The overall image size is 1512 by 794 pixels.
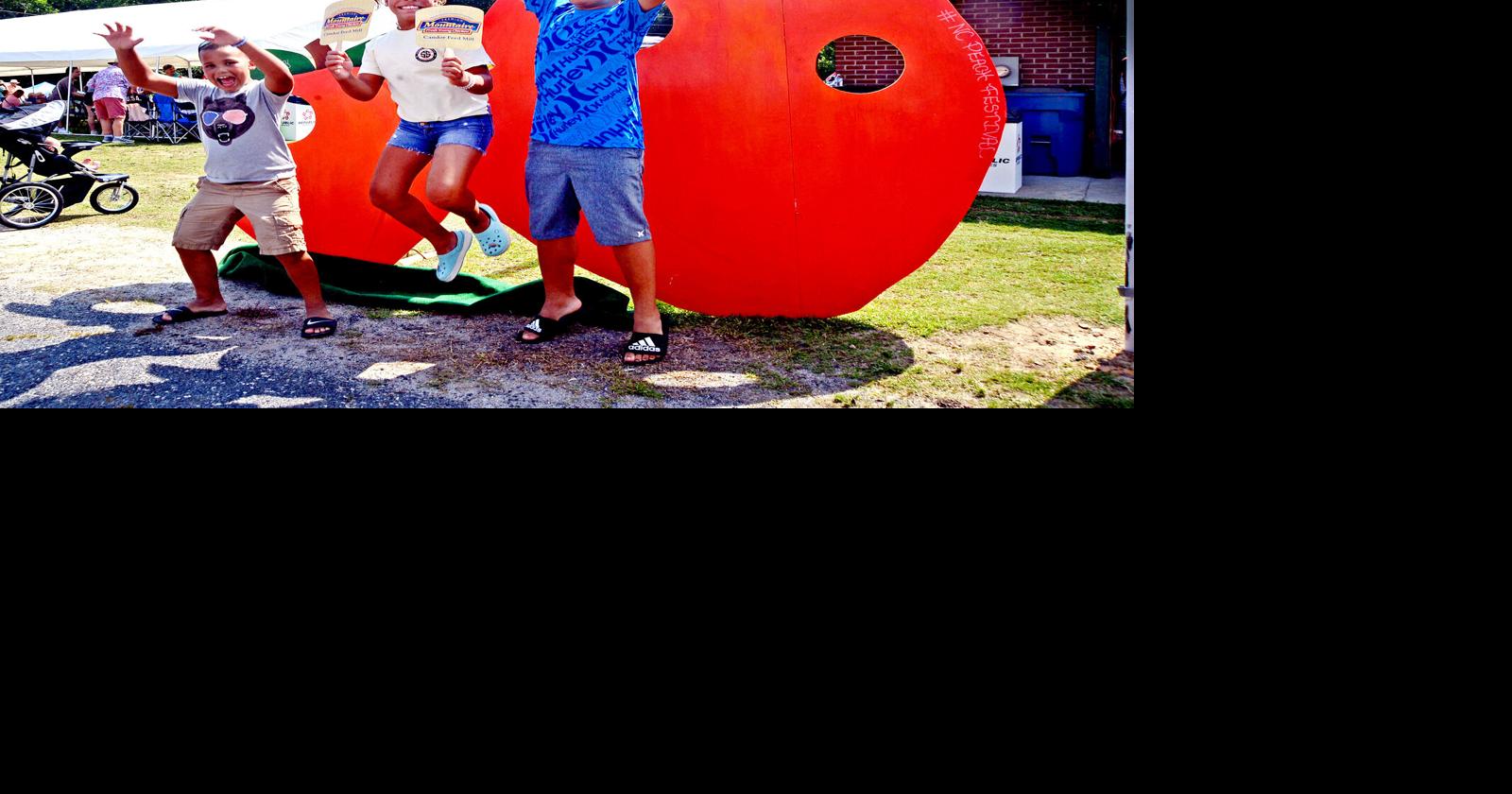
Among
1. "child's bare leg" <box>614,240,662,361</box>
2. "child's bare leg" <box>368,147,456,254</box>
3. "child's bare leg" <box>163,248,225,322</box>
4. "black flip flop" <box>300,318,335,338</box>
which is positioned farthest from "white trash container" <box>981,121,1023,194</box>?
"child's bare leg" <box>163,248,225,322</box>

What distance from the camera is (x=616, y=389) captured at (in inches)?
122

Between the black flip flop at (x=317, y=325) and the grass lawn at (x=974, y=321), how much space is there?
529 mm

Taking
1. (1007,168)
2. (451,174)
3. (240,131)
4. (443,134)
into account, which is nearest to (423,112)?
(443,134)

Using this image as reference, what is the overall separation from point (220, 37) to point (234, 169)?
381 mm

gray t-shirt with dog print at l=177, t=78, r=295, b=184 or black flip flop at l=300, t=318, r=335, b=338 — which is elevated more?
gray t-shirt with dog print at l=177, t=78, r=295, b=184

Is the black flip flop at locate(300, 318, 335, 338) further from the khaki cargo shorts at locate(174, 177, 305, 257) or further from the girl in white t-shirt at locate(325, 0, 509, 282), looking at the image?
the girl in white t-shirt at locate(325, 0, 509, 282)

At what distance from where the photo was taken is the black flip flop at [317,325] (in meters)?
3.30

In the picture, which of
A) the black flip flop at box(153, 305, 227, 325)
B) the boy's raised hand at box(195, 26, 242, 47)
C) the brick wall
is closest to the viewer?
the brick wall

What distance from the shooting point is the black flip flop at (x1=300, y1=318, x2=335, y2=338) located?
3.30m

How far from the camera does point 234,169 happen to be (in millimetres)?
3207

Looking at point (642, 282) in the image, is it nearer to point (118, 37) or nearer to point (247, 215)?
point (247, 215)

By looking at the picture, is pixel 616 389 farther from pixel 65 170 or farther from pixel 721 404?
pixel 65 170

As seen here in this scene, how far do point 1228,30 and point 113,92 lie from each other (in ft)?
10.4

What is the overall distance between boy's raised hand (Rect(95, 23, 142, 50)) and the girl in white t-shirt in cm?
52
